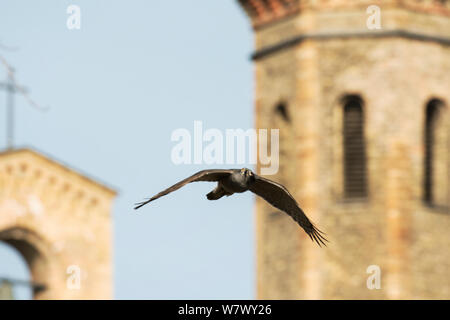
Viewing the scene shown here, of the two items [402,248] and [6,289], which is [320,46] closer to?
[402,248]

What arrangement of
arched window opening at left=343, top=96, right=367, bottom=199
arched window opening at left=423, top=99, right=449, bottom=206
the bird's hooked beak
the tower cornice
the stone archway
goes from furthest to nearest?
the tower cornice
arched window opening at left=423, top=99, right=449, bottom=206
arched window opening at left=343, top=96, right=367, bottom=199
the stone archway
the bird's hooked beak

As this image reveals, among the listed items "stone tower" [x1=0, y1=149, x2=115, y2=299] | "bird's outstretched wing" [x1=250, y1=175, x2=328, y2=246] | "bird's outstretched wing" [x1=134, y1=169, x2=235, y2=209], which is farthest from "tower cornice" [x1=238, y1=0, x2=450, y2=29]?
"bird's outstretched wing" [x1=134, y1=169, x2=235, y2=209]

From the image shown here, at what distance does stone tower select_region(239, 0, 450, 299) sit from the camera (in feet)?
189

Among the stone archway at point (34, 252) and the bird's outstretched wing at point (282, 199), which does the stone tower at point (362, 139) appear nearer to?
the stone archway at point (34, 252)

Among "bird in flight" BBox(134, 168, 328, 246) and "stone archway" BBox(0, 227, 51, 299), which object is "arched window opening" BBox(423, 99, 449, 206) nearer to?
"stone archway" BBox(0, 227, 51, 299)

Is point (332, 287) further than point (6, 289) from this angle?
Yes

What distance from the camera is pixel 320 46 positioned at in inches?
2306

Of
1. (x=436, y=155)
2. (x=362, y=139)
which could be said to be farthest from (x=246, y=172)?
(x=436, y=155)

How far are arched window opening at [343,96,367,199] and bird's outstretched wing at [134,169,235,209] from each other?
128 feet

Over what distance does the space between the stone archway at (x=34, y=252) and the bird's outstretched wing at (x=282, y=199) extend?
111 ft

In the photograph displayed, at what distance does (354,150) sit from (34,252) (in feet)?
31.0
